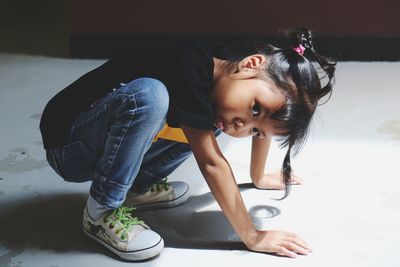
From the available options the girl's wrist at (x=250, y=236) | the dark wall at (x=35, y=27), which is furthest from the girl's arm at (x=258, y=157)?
the dark wall at (x=35, y=27)

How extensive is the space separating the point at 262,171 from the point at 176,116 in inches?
12.5

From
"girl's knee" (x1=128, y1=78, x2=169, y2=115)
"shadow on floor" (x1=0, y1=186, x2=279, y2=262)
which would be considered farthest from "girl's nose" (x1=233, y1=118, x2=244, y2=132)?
"shadow on floor" (x1=0, y1=186, x2=279, y2=262)

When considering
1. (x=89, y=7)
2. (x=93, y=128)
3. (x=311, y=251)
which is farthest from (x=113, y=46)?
(x=311, y=251)

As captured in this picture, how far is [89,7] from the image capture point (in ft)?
6.57

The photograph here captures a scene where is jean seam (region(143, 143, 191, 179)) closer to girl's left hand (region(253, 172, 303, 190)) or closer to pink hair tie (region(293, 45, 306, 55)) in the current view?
girl's left hand (region(253, 172, 303, 190))

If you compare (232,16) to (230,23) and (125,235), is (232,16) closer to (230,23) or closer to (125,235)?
(230,23)

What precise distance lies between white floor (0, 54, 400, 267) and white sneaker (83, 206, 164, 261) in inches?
0.7

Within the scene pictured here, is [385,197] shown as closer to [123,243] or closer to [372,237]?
[372,237]

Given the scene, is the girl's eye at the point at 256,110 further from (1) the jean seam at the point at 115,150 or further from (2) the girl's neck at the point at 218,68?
(1) the jean seam at the point at 115,150

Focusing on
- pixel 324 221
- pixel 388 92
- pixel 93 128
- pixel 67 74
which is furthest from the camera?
pixel 67 74

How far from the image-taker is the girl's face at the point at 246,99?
87 centimetres

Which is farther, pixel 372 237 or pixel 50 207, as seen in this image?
pixel 50 207

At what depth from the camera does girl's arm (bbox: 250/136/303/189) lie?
1.11 metres

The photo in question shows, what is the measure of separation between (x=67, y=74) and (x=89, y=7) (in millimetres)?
284
